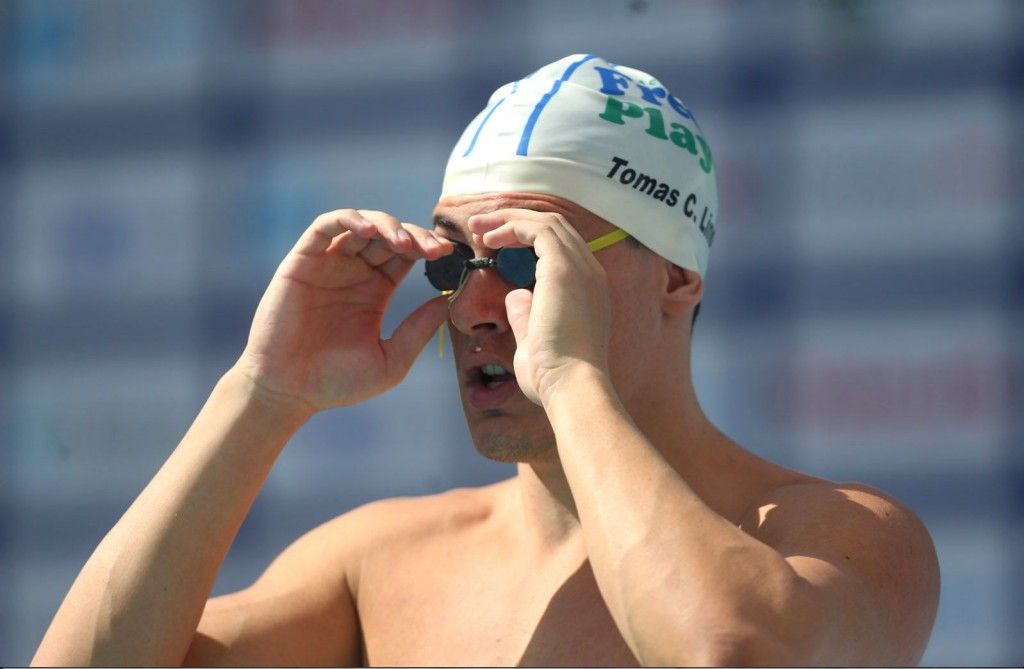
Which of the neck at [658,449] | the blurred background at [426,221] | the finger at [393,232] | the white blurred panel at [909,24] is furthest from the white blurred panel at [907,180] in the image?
the finger at [393,232]

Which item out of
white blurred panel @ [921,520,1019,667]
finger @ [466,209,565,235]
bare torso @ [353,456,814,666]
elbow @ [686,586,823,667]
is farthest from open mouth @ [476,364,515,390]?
white blurred panel @ [921,520,1019,667]

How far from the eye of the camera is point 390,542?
283 centimetres

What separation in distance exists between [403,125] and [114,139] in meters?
1.23

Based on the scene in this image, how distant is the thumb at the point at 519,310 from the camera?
227 centimetres

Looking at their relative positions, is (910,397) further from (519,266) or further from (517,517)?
(519,266)

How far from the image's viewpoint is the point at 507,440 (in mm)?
2498

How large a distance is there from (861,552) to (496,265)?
78 centimetres

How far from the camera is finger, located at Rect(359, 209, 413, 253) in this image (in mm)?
2469

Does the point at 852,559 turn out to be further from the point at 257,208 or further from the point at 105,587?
the point at 257,208

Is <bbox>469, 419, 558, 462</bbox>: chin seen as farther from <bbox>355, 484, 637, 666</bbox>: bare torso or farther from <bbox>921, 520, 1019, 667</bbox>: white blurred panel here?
<bbox>921, 520, 1019, 667</bbox>: white blurred panel

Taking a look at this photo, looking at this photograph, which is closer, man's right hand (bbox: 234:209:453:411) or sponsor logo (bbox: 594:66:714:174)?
man's right hand (bbox: 234:209:453:411)

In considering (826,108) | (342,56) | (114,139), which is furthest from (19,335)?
(826,108)

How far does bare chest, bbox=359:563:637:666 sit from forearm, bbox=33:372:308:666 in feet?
1.15

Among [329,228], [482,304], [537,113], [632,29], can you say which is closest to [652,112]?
[537,113]
